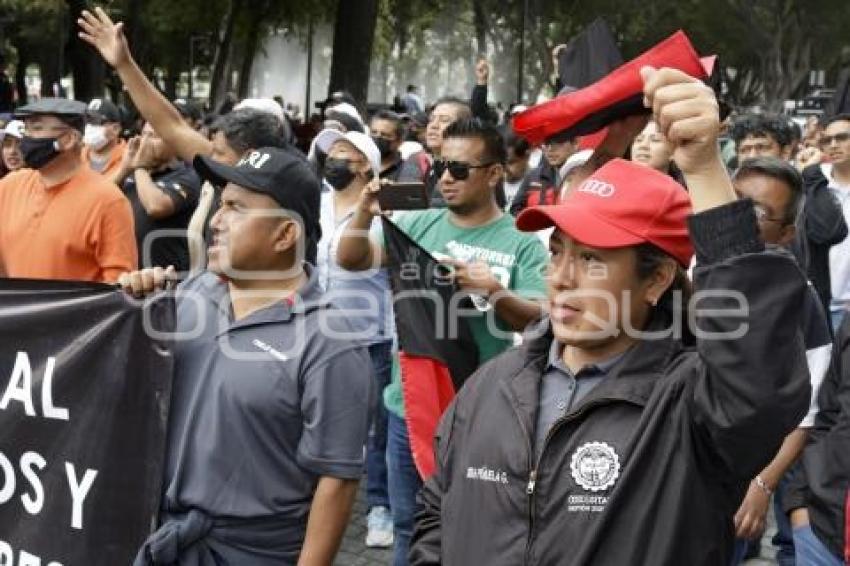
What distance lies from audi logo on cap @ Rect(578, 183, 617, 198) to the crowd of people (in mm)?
10

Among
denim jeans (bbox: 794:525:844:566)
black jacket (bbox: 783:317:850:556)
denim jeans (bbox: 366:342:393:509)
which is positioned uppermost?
black jacket (bbox: 783:317:850:556)

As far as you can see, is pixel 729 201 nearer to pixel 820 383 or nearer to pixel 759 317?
pixel 759 317

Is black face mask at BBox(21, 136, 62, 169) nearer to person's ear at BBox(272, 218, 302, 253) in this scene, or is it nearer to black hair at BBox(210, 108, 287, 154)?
black hair at BBox(210, 108, 287, 154)

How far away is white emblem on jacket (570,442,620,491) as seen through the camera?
2.12 meters

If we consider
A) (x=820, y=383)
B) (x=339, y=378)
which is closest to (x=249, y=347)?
(x=339, y=378)

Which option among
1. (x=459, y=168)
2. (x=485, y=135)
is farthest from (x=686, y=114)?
(x=485, y=135)

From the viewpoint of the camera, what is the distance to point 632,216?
2.23 meters

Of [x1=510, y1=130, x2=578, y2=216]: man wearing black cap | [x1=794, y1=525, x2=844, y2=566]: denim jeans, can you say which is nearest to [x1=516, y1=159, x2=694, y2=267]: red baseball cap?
[x1=794, y1=525, x2=844, y2=566]: denim jeans

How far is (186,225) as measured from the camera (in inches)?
269

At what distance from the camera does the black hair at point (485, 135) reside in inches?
176

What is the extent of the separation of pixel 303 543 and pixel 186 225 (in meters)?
4.21

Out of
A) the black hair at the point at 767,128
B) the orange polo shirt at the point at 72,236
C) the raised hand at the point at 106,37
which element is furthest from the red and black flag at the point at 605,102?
the black hair at the point at 767,128

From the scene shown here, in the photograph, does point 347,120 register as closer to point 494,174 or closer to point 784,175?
point 494,174

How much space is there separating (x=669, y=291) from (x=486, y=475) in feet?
1.81
